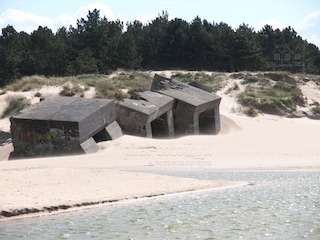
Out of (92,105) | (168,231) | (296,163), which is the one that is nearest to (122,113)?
(92,105)

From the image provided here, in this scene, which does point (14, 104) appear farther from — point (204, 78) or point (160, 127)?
point (204, 78)

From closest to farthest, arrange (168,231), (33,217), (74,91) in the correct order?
(168,231) → (33,217) → (74,91)

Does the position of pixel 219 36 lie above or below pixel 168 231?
above

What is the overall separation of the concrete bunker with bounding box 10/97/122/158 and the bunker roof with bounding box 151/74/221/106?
3.41m

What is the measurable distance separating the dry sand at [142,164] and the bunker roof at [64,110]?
0.91 metres

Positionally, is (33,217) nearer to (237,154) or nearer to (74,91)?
(237,154)

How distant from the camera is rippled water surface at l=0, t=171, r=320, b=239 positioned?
6496 mm

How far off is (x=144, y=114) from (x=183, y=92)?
9.78 ft

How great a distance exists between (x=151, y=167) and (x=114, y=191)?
2.76 m

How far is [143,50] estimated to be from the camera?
45.8m

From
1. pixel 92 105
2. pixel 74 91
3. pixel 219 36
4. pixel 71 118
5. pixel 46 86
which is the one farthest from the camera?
pixel 219 36

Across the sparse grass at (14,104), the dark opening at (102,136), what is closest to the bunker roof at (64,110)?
the dark opening at (102,136)

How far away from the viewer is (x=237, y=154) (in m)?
13.1

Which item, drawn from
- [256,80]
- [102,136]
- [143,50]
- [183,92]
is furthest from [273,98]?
[143,50]
